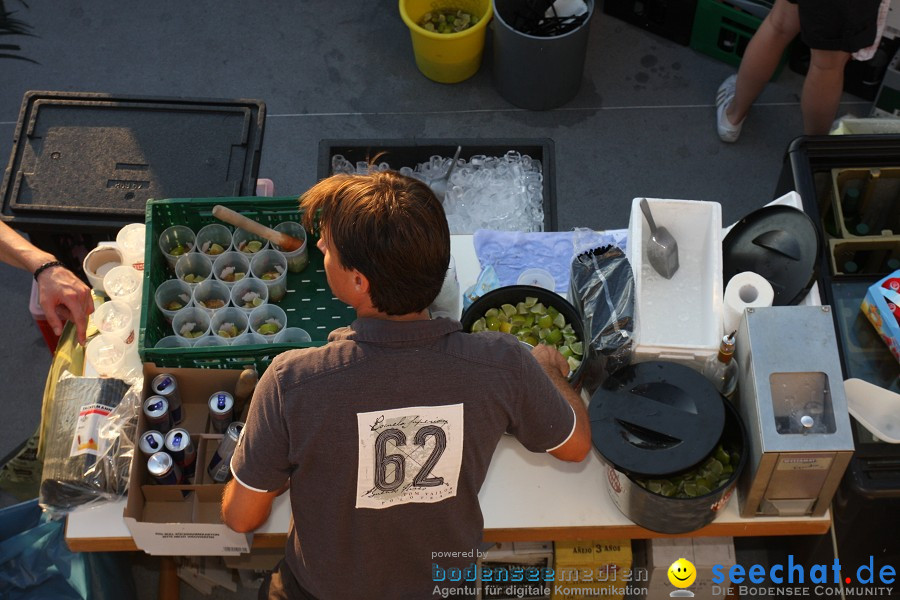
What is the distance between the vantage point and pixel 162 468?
80.9 inches

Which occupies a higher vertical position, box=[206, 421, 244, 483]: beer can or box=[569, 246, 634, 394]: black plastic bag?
box=[569, 246, 634, 394]: black plastic bag

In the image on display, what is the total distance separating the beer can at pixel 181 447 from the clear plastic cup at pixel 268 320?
379 mm

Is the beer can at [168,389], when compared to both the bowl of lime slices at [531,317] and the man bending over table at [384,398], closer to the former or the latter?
the man bending over table at [384,398]

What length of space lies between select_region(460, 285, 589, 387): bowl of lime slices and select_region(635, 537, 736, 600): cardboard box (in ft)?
2.45

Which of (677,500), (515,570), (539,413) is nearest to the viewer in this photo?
(539,413)

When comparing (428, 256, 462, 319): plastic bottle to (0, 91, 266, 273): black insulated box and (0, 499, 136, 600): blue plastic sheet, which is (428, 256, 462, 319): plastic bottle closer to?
(0, 91, 266, 273): black insulated box

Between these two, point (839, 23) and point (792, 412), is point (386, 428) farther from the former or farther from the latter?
point (839, 23)

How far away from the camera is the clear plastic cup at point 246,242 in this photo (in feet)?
8.34

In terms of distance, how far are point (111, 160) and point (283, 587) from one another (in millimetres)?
1597

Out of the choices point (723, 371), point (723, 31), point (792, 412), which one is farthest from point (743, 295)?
point (723, 31)

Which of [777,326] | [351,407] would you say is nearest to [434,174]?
[777,326]

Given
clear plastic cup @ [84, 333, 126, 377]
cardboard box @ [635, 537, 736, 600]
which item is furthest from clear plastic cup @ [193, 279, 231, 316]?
cardboard box @ [635, 537, 736, 600]

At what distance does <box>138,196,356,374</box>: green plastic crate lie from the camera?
232 centimetres

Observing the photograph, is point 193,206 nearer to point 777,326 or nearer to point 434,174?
point 434,174
